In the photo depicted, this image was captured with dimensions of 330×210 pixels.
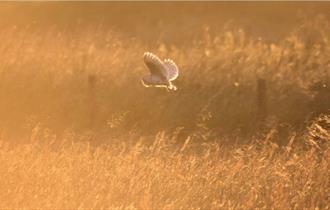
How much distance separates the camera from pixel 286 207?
21.4 ft

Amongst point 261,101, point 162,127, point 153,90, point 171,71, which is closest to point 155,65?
point 171,71

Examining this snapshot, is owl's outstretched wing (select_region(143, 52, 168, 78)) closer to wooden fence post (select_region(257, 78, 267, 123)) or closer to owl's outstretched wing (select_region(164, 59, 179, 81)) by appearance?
owl's outstretched wing (select_region(164, 59, 179, 81))

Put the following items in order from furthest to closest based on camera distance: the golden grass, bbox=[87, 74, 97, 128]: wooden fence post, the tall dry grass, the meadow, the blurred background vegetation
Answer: the tall dry grass, bbox=[87, 74, 97, 128]: wooden fence post, the blurred background vegetation, the meadow, the golden grass

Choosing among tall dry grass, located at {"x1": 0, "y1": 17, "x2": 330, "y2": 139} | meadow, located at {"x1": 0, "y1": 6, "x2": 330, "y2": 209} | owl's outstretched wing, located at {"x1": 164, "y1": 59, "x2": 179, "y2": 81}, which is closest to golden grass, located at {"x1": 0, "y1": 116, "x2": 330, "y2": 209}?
meadow, located at {"x1": 0, "y1": 6, "x2": 330, "y2": 209}

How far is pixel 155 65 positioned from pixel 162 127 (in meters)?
2.31

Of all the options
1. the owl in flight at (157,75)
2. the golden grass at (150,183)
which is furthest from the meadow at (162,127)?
the owl in flight at (157,75)

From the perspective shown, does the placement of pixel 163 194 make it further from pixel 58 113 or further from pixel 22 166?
pixel 58 113

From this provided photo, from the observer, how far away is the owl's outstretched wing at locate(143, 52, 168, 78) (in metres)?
10.2

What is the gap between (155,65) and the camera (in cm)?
1038

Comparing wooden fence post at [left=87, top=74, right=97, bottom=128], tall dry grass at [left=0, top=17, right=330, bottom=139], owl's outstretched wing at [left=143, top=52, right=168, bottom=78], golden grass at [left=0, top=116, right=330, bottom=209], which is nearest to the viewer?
golden grass at [left=0, top=116, right=330, bottom=209]

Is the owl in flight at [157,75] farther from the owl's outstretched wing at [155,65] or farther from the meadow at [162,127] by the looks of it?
the meadow at [162,127]

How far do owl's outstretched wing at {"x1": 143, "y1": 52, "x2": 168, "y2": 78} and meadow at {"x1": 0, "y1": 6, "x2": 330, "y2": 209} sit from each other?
0.81 metres

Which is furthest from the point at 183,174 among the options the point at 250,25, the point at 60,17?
the point at 60,17

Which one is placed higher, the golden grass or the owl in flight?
the owl in flight
